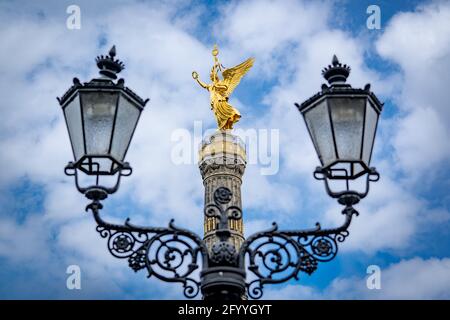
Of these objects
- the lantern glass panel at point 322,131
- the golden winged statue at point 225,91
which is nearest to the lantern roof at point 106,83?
the lantern glass panel at point 322,131

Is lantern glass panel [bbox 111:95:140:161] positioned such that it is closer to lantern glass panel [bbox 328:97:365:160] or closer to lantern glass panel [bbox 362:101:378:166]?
lantern glass panel [bbox 328:97:365:160]

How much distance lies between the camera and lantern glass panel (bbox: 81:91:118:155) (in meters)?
4.99

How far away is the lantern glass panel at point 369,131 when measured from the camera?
16.7ft

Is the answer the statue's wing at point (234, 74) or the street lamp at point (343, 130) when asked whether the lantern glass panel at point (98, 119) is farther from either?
the statue's wing at point (234, 74)

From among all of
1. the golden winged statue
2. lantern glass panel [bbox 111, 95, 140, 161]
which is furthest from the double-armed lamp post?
the golden winged statue

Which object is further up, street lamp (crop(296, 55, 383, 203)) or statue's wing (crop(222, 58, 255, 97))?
statue's wing (crop(222, 58, 255, 97))

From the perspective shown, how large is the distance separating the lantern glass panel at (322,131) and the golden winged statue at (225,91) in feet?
106

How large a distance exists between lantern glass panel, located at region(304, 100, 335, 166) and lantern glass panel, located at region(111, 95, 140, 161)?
114cm

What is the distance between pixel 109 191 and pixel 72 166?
0.93 ft

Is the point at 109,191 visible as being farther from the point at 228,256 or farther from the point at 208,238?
the point at 208,238

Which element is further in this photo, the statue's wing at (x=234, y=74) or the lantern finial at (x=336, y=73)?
the statue's wing at (x=234, y=74)

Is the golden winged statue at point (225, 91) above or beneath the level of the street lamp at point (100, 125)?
above

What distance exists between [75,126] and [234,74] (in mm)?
33314

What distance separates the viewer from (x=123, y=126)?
507 cm
